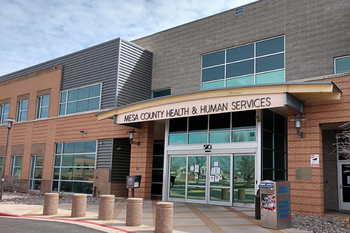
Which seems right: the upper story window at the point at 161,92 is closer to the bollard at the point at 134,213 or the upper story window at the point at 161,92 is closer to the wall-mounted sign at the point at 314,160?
the wall-mounted sign at the point at 314,160

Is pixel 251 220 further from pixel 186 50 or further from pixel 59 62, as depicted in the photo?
pixel 59 62

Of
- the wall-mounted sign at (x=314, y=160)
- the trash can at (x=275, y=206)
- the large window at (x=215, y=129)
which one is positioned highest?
the large window at (x=215, y=129)

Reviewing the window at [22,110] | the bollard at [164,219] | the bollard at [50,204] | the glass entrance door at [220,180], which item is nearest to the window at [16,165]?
the window at [22,110]

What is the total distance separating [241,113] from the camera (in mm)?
15258

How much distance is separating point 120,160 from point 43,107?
8633mm

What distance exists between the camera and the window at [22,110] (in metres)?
26.1

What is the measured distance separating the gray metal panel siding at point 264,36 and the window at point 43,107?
799 centimetres

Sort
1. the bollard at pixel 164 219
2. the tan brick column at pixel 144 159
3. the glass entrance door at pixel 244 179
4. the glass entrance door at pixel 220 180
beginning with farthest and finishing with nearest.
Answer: the tan brick column at pixel 144 159
the glass entrance door at pixel 220 180
the glass entrance door at pixel 244 179
the bollard at pixel 164 219

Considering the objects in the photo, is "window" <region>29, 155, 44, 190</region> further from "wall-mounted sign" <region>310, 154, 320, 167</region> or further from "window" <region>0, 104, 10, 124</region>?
"wall-mounted sign" <region>310, 154, 320, 167</region>

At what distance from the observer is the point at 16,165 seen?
25797 mm

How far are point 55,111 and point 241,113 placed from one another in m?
13.6

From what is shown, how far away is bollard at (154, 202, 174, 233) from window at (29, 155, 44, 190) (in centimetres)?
1636

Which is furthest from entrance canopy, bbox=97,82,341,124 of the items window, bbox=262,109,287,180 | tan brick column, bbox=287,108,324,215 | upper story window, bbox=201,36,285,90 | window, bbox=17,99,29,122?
window, bbox=17,99,29,122

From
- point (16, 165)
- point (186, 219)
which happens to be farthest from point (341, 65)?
point (16, 165)
